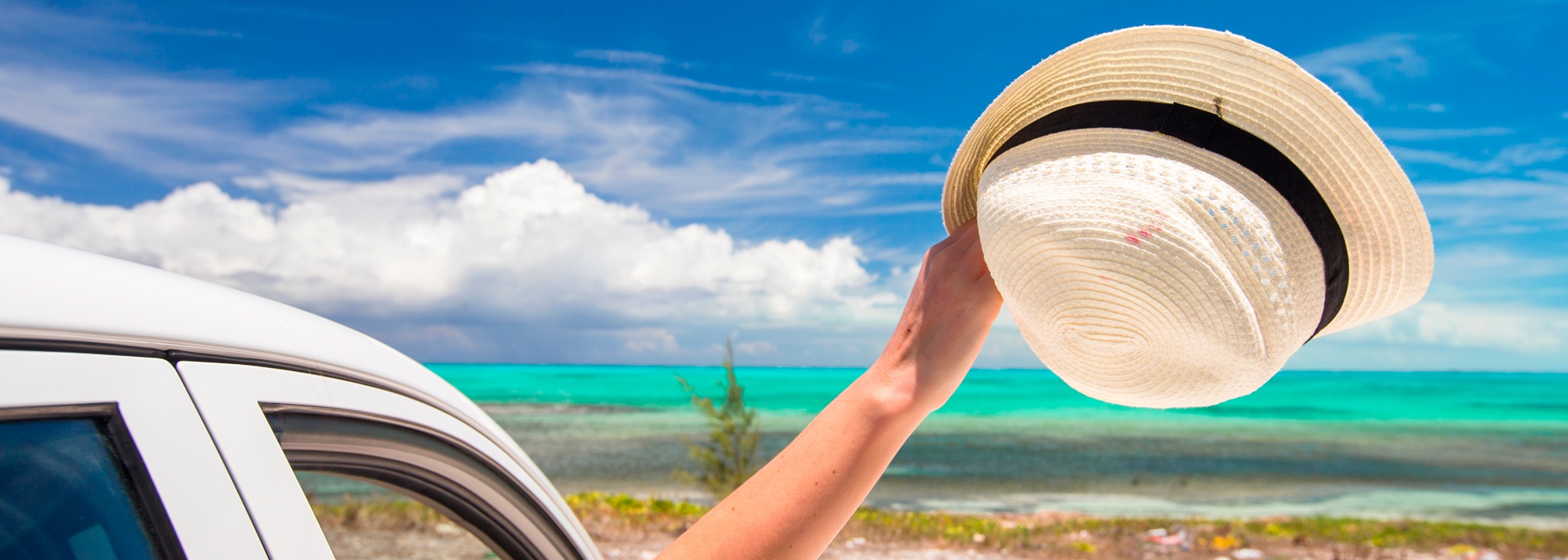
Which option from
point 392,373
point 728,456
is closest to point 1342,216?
point 392,373

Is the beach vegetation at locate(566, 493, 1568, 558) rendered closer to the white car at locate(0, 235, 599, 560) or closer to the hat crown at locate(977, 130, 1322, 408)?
the hat crown at locate(977, 130, 1322, 408)

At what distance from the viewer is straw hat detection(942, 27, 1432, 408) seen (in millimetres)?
988

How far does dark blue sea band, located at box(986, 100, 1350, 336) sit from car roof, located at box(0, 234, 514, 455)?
1016mm

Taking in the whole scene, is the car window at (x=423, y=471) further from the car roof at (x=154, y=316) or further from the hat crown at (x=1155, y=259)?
the hat crown at (x=1155, y=259)

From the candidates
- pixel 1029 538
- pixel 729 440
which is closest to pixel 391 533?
pixel 729 440

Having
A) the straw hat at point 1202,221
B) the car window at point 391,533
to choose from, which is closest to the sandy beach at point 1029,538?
the car window at point 391,533

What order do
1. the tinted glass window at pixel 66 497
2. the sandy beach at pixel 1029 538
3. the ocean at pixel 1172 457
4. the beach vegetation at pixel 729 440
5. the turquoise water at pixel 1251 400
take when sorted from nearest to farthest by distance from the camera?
the tinted glass window at pixel 66 497 < the sandy beach at pixel 1029 538 < the beach vegetation at pixel 729 440 < the ocean at pixel 1172 457 < the turquoise water at pixel 1251 400

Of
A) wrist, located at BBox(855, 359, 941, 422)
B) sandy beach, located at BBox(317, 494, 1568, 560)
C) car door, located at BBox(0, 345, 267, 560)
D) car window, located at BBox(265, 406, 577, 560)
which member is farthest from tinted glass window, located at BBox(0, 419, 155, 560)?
sandy beach, located at BBox(317, 494, 1568, 560)

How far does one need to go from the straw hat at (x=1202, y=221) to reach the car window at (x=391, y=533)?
719 centimetres

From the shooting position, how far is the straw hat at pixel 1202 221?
38.9 inches

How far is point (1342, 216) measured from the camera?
104cm

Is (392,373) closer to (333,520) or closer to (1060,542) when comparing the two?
(1060,542)

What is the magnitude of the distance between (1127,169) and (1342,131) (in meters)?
0.28

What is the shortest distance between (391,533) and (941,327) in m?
8.88
